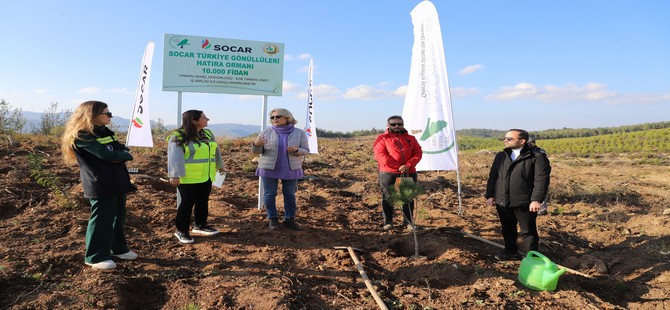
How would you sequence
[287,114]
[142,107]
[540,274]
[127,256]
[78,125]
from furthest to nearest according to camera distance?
[142,107], [287,114], [127,256], [540,274], [78,125]

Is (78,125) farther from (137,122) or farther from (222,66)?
(137,122)

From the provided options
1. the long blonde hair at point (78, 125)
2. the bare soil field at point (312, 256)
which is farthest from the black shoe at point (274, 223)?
the long blonde hair at point (78, 125)

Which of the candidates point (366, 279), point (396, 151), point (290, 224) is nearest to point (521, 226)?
point (396, 151)

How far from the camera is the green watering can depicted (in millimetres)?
3424

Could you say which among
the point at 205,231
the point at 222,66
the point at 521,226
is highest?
the point at 222,66

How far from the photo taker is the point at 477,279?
3691mm

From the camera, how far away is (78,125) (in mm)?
3322

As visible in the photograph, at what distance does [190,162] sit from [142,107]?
6.46 metres

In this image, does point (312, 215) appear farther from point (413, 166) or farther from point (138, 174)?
point (138, 174)

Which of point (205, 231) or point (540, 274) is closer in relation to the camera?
point (540, 274)

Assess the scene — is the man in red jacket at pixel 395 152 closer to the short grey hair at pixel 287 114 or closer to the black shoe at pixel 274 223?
the short grey hair at pixel 287 114

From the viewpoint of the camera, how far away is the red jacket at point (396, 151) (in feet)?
16.9

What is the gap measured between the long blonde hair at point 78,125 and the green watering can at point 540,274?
4.10m

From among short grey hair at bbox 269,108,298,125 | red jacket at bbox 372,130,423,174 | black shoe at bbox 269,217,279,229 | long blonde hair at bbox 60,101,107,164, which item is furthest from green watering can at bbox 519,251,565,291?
long blonde hair at bbox 60,101,107,164
